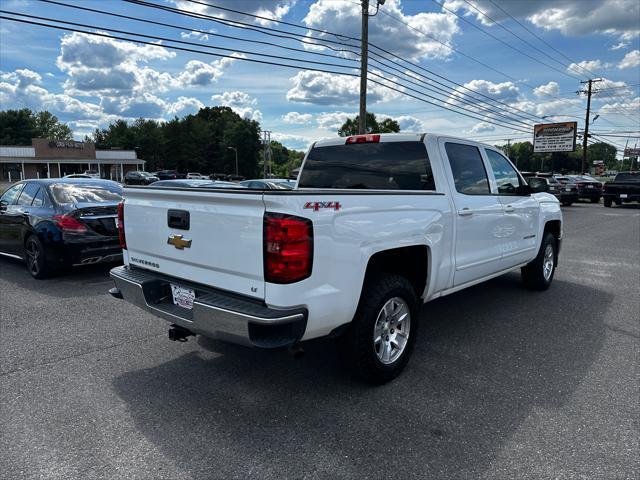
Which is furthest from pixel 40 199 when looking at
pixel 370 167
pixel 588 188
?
pixel 588 188

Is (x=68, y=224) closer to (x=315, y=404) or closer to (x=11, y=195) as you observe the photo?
(x=11, y=195)

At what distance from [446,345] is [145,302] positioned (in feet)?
8.98

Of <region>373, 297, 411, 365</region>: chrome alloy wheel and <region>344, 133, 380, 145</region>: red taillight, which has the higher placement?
<region>344, 133, 380, 145</region>: red taillight

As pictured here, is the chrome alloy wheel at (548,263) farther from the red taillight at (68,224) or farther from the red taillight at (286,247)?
the red taillight at (68,224)

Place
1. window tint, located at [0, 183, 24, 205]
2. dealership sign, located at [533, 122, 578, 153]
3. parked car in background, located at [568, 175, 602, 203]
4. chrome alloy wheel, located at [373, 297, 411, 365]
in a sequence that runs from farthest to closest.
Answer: dealership sign, located at [533, 122, 578, 153]
parked car in background, located at [568, 175, 602, 203]
window tint, located at [0, 183, 24, 205]
chrome alloy wheel, located at [373, 297, 411, 365]

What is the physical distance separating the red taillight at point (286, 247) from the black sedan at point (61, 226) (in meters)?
5.05

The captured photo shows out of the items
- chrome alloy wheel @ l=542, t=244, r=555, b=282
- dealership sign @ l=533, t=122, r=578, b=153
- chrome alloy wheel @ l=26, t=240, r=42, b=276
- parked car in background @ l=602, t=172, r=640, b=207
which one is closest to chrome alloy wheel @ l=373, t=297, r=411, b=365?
chrome alloy wheel @ l=542, t=244, r=555, b=282

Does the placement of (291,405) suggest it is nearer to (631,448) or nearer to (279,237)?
(279,237)

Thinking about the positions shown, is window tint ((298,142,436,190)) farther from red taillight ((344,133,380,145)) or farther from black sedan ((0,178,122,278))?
black sedan ((0,178,122,278))

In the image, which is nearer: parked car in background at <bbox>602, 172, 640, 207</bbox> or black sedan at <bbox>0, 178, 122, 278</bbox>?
black sedan at <bbox>0, 178, 122, 278</bbox>

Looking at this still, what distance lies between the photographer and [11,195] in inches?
312

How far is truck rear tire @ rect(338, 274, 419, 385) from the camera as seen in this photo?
127 inches

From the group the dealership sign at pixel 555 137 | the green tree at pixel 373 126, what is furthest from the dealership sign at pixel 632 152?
the dealership sign at pixel 555 137

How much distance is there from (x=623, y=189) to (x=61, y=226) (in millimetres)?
25948
